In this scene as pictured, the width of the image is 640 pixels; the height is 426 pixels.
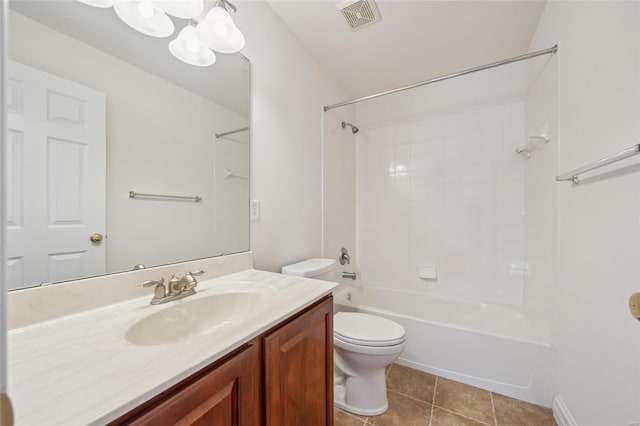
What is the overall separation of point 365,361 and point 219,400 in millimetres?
974

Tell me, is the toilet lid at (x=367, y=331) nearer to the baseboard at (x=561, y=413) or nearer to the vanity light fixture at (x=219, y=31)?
the baseboard at (x=561, y=413)

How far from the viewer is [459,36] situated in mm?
1673

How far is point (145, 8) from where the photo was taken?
0.86 m

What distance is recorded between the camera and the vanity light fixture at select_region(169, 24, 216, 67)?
1012 mm

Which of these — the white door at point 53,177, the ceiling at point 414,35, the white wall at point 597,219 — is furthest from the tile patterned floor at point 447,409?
the ceiling at point 414,35

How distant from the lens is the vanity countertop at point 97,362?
36 centimetres

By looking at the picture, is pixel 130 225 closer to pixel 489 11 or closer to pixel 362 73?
pixel 362 73

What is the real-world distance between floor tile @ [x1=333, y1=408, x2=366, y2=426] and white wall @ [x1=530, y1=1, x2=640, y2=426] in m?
0.98

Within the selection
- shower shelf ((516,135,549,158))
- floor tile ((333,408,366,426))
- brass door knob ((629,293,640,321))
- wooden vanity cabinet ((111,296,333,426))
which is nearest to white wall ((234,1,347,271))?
wooden vanity cabinet ((111,296,333,426))

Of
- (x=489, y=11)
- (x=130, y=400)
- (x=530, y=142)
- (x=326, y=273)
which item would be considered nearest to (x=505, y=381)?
(x=326, y=273)

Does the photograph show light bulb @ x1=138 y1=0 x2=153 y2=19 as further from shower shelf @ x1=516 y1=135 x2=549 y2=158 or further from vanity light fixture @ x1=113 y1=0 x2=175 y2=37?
shower shelf @ x1=516 y1=135 x2=549 y2=158

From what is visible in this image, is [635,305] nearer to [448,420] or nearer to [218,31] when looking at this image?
[448,420]

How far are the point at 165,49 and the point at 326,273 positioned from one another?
4.74ft

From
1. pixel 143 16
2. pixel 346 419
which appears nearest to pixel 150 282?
pixel 143 16
